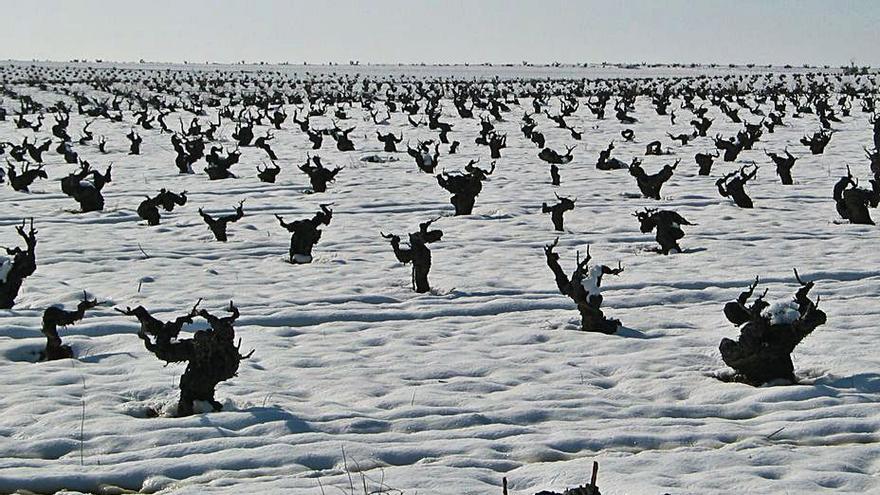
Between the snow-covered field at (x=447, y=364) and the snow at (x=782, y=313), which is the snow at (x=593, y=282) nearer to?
the snow-covered field at (x=447, y=364)

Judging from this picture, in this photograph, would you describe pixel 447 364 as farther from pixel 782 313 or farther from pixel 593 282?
pixel 782 313

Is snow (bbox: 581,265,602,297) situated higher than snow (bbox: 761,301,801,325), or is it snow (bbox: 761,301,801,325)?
snow (bbox: 581,265,602,297)

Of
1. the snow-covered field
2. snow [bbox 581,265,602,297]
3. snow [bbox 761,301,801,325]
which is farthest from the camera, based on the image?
snow [bbox 581,265,602,297]

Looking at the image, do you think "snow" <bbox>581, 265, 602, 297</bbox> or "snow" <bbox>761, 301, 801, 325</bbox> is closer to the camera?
"snow" <bbox>761, 301, 801, 325</bbox>

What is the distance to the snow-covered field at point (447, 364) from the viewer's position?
4.92 m

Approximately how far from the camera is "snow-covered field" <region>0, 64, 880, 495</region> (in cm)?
492

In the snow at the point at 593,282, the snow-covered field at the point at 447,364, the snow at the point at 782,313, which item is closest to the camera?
the snow-covered field at the point at 447,364

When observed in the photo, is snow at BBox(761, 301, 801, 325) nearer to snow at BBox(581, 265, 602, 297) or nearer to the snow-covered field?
the snow-covered field

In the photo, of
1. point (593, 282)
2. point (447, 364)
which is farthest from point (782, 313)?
point (447, 364)

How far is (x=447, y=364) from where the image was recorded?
22.4 ft

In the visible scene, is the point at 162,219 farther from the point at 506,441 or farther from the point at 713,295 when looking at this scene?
the point at 506,441

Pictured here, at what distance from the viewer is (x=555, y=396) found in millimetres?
Answer: 6105

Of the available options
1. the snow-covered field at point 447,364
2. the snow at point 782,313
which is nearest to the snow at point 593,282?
the snow-covered field at point 447,364

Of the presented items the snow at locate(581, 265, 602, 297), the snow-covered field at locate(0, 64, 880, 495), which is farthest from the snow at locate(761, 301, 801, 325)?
the snow at locate(581, 265, 602, 297)
